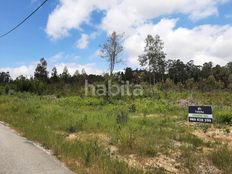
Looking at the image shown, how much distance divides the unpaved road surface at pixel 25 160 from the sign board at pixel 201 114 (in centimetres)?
591

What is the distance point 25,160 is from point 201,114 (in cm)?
696

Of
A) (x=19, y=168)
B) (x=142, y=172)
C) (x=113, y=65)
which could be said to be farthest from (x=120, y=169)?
(x=113, y=65)

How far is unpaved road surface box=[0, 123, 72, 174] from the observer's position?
8.33 m

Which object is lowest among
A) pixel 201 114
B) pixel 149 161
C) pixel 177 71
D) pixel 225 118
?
pixel 149 161

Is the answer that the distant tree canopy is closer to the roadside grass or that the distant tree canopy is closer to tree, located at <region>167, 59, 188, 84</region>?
tree, located at <region>167, 59, 188, 84</region>

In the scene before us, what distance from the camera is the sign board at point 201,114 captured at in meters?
13.4

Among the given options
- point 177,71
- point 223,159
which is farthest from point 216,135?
point 177,71

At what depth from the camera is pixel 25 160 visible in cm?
945

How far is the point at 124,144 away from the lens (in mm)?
12164

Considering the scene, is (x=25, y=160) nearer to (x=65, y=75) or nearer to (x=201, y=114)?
(x=201, y=114)

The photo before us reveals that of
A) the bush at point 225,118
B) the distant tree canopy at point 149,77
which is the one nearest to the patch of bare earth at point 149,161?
the bush at point 225,118

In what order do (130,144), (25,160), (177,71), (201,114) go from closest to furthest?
(25,160)
(130,144)
(201,114)
(177,71)

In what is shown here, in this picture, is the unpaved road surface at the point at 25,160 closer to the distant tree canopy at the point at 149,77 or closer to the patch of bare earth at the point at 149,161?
the patch of bare earth at the point at 149,161

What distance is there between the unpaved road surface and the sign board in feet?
19.4
